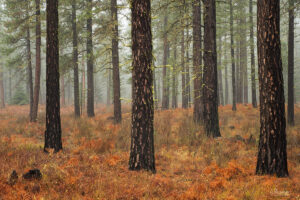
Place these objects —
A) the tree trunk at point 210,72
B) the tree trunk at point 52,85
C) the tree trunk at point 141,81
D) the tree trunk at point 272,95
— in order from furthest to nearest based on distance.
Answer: the tree trunk at point 210,72
the tree trunk at point 52,85
the tree trunk at point 141,81
the tree trunk at point 272,95

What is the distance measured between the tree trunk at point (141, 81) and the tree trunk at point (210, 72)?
15.0ft

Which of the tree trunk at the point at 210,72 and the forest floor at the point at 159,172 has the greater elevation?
the tree trunk at the point at 210,72

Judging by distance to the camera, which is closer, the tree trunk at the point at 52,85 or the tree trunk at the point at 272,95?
the tree trunk at the point at 272,95

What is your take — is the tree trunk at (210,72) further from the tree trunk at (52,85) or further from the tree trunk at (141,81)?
the tree trunk at (52,85)

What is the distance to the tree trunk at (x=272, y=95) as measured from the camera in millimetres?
4988

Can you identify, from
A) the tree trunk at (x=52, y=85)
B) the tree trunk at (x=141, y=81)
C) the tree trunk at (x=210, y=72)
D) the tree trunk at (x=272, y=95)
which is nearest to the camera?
the tree trunk at (x=272, y=95)

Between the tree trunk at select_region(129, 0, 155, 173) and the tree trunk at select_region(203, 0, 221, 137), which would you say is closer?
the tree trunk at select_region(129, 0, 155, 173)

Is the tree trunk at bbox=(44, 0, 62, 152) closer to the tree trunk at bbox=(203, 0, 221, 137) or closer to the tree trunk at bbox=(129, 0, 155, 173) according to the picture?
the tree trunk at bbox=(129, 0, 155, 173)

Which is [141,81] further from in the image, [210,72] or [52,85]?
[210,72]

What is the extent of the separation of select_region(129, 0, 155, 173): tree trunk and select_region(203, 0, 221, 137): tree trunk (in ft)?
15.0

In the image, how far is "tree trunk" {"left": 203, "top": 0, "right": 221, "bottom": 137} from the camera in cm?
928

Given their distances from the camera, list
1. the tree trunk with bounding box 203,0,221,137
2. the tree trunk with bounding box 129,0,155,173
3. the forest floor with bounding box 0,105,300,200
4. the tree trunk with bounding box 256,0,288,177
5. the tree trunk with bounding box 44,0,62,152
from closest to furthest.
→ the forest floor with bounding box 0,105,300,200, the tree trunk with bounding box 256,0,288,177, the tree trunk with bounding box 129,0,155,173, the tree trunk with bounding box 44,0,62,152, the tree trunk with bounding box 203,0,221,137

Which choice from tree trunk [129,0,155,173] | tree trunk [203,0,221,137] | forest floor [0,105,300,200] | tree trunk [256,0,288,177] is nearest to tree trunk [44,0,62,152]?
forest floor [0,105,300,200]

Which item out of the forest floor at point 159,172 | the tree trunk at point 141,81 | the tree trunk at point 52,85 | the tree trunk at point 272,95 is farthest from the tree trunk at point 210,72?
the tree trunk at point 52,85
